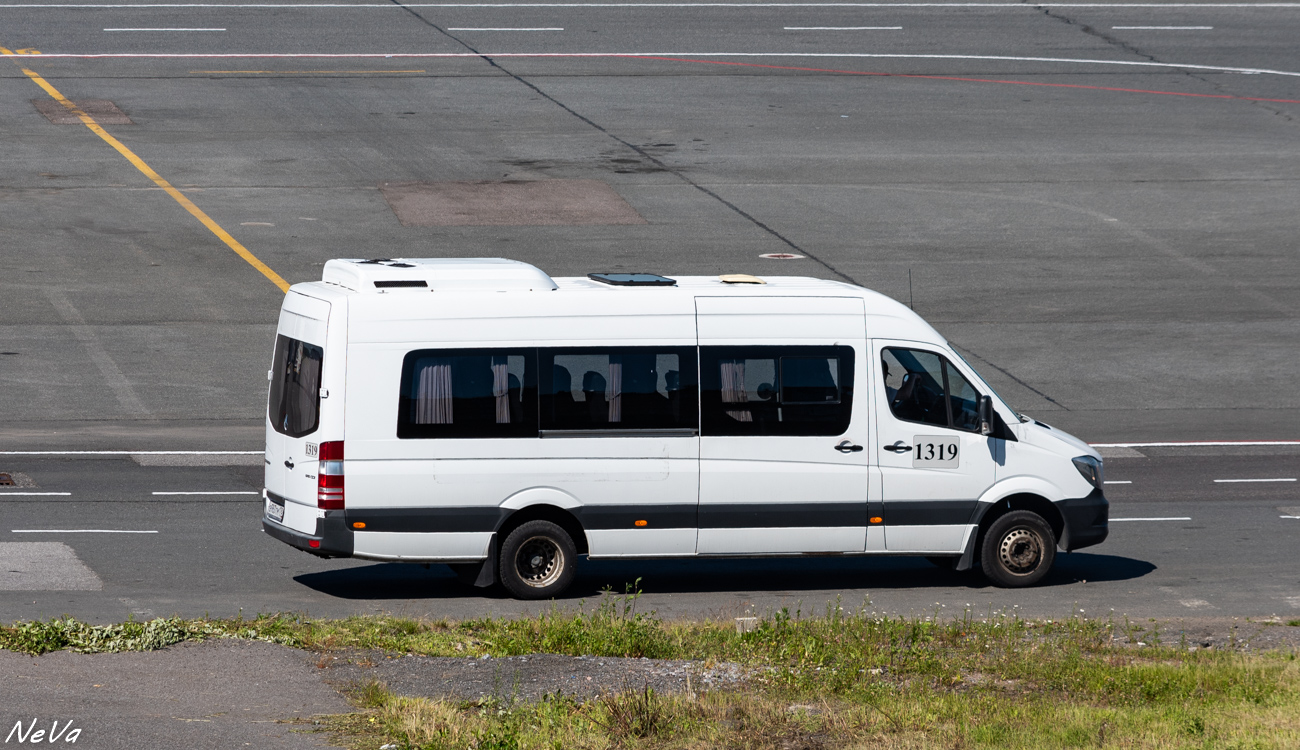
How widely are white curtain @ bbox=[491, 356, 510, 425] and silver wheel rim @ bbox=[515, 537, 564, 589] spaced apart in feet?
3.48

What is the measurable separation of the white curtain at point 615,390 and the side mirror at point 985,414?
3088mm

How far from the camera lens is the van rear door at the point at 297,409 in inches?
508

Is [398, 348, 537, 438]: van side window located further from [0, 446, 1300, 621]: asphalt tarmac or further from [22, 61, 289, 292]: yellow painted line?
[22, 61, 289, 292]: yellow painted line

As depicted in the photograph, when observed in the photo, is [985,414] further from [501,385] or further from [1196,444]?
[1196,444]

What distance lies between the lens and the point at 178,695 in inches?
364

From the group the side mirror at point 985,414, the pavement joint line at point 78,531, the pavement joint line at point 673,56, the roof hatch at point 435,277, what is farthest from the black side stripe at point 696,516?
the pavement joint line at point 673,56

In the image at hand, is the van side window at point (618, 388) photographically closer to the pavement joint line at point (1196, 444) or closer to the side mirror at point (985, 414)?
the side mirror at point (985, 414)

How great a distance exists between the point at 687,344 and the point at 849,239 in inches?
644

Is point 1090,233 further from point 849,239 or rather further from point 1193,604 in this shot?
point 1193,604

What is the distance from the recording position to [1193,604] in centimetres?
1365

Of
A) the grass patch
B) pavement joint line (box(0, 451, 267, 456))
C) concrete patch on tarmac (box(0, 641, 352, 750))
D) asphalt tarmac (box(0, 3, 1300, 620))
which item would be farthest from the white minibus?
pavement joint line (box(0, 451, 267, 456))

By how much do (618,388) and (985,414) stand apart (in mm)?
3150

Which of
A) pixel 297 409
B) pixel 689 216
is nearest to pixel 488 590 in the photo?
pixel 297 409

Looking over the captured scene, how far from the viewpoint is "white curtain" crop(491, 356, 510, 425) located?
513 inches
